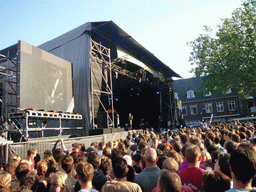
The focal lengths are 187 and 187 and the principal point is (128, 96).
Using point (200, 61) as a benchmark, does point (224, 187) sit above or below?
below

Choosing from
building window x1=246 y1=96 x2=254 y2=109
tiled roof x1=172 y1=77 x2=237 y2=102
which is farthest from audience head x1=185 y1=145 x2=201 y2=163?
tiled roof x1=172 y1=77 x2=237 y2=102

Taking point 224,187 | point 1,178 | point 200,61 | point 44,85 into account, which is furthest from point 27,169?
point 200,61

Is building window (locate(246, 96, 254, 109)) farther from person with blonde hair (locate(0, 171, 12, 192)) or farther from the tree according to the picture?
person with blonde hair (locate(0, 171, 12, 192))

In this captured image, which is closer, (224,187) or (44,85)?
(224,187)

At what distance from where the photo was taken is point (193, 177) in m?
2.64

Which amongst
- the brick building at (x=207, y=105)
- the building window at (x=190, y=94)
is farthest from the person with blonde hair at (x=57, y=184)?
the building window at (x=190, y=94)

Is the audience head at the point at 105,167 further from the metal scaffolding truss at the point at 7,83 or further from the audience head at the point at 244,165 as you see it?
the metal scaffolding truss at the point at 7,83

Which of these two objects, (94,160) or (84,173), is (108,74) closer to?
(94,160)

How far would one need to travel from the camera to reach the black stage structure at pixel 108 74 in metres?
Result: 14.4

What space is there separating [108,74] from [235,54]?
12.6 metres

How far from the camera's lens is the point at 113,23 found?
1400cm

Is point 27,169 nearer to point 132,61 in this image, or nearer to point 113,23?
point 113,23

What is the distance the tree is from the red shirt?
18898 mm

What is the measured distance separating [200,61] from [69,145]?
1945 cm
